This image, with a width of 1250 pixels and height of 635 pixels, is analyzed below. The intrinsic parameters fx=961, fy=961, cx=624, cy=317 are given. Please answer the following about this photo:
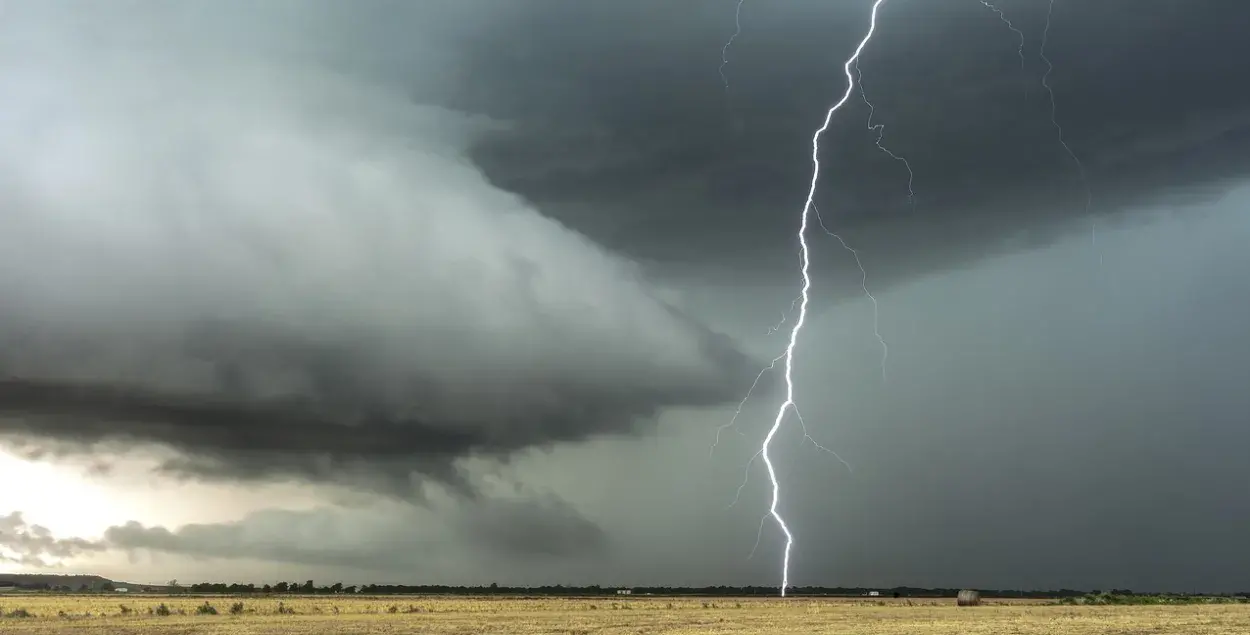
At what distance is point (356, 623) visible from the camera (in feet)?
186

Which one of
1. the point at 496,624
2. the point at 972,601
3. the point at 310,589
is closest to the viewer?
the point at 496,624

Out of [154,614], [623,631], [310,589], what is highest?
[623,631]

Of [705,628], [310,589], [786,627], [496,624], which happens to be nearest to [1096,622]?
[786,627]

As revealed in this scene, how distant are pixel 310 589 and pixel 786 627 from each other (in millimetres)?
139124

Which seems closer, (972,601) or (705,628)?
(705,628)

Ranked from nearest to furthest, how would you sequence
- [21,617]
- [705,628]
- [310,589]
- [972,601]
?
[705,628] < [21,617] < [972,601] < [310,589]

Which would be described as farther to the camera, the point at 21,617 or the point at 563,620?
the point at 21,617

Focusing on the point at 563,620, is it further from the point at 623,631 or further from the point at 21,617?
the point at 21,617

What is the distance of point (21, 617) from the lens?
64875 mm

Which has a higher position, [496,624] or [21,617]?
[496,624]

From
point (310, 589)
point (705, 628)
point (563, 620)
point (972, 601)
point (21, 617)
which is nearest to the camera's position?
point (705, 628)

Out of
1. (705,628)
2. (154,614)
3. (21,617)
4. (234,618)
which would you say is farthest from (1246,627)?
(21,617)

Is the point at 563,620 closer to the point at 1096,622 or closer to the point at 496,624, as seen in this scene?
the point at 496,624

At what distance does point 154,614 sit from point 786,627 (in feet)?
157
